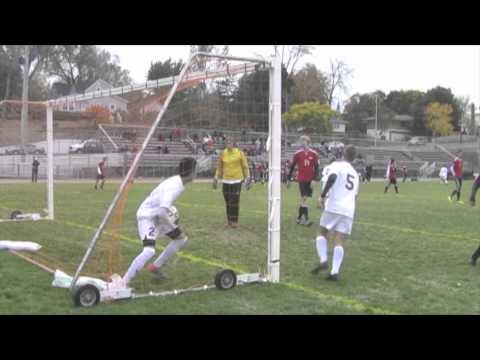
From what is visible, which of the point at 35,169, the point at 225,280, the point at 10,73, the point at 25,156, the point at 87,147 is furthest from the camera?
the point at 10,73

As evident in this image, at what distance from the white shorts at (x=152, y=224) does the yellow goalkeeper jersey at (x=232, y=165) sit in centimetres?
521

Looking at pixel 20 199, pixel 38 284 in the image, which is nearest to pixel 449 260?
pixel 38 284

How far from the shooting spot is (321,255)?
7621 millimetres

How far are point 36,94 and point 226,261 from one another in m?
76.5

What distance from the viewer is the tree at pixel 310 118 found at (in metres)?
71.2

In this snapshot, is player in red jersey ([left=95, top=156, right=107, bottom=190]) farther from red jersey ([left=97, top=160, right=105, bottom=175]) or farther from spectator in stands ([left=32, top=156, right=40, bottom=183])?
spectator in stands ([left=32, top=156, right=40, bottom=183])

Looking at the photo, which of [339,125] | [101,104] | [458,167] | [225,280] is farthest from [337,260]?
[339,125]

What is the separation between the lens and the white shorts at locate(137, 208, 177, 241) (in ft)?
21.6

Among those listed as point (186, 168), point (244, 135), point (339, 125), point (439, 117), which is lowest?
point (186, 168)

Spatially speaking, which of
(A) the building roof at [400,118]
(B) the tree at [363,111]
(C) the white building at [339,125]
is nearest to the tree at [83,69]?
(C) the white building at [339,125]

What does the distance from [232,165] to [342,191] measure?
4.87 metres

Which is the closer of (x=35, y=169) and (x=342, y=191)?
(x=342, y=191)

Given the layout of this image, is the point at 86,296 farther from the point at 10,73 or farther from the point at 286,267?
the point at 10,73

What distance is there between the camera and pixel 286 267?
816 cm
